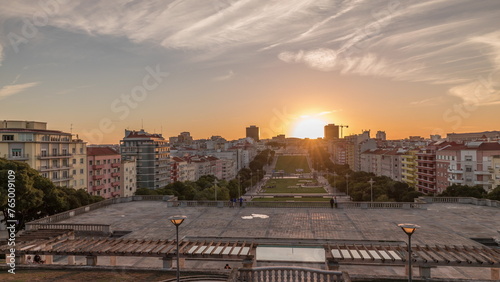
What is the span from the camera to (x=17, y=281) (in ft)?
62.1

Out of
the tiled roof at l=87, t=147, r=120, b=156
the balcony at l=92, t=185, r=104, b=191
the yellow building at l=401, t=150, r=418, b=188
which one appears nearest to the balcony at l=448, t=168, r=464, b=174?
the yellow building at l=401, t=150, r=418, b=188

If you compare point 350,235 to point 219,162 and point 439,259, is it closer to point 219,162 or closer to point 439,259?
point 439,259

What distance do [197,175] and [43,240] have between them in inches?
4994

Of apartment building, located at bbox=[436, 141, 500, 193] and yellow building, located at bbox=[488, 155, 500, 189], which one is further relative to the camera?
apartment building, located at bbox=[436, 141, 500, 193]

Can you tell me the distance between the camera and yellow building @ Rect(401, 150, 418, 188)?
376ft

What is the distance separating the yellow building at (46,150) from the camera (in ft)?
227

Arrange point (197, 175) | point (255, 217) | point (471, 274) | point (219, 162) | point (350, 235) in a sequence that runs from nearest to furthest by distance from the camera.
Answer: point (471, 274) < point (350, 235) < point (255, 217) < point (197, 175) < point (219, 162)

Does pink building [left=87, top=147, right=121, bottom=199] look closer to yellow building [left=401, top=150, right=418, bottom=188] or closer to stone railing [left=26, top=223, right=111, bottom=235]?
stone railing [left=26, top=223, right=111, bottom=235]

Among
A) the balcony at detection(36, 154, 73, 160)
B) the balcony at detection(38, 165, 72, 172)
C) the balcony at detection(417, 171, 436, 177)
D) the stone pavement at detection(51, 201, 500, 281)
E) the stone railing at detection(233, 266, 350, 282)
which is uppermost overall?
the balcony at detection(36, 154, 73, 160)

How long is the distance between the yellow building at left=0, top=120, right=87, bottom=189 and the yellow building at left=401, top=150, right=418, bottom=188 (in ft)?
306

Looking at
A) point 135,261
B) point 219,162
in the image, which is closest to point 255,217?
point 135,261

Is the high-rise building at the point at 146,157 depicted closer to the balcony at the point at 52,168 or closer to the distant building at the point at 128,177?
the distant building at the point at 128,177

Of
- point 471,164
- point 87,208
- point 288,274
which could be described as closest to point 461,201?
point 288,274

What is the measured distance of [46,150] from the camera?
247 ft
